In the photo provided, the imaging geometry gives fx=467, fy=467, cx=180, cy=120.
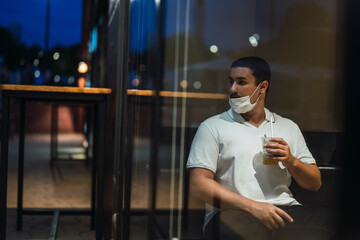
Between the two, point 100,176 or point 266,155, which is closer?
point 266,155

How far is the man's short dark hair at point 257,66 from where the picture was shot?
34.4 inches

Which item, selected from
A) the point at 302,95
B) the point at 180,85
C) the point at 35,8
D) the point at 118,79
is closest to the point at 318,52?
the point at 302,95

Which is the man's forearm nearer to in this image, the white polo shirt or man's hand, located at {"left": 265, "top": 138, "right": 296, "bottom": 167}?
the white polo shirt

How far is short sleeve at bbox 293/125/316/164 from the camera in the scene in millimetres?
821

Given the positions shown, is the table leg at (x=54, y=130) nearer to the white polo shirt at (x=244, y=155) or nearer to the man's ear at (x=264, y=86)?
the white polo shirt at (x=244, y=155)

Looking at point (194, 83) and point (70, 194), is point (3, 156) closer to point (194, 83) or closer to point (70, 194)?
point (194, 83)

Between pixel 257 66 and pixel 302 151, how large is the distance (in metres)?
0.18

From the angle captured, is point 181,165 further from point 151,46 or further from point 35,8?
point 35,8

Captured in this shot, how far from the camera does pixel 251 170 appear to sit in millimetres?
965

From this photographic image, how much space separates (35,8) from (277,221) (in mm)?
11593

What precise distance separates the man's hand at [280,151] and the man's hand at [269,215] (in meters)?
0.09

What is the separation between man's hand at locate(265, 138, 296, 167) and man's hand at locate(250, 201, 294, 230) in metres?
0.09

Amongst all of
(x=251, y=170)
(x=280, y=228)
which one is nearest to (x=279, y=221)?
(x=280, y=228)

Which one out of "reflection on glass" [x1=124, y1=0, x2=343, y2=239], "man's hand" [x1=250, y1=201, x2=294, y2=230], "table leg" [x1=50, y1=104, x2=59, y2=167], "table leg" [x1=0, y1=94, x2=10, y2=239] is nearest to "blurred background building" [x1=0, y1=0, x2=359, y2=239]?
"reflection on glass" [x1=124, y1=0, x2=343, y2=239]
